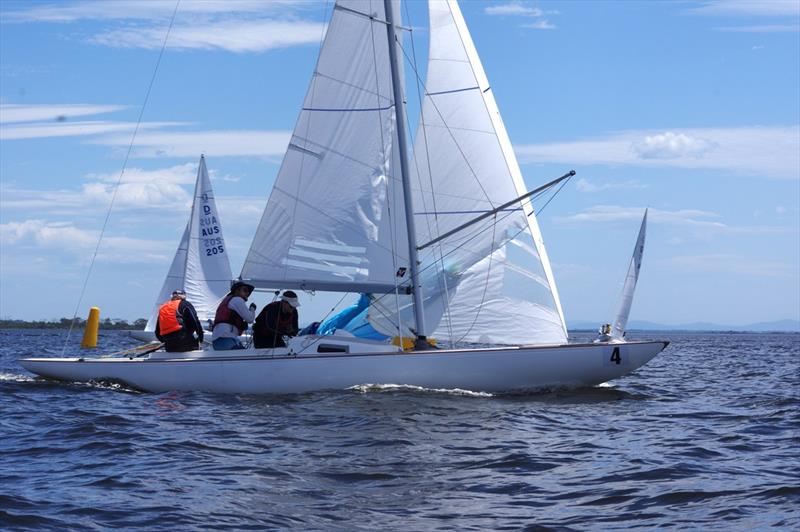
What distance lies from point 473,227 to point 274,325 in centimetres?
356

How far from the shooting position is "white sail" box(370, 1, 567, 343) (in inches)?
609

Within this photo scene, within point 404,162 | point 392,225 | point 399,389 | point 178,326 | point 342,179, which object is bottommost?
point 399,389

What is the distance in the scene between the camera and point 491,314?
15484 mm

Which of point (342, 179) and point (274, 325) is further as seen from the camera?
point (342, 179)

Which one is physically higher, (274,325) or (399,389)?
(274,325)

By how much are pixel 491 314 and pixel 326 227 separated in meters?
2.96

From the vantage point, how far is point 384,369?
1398cm

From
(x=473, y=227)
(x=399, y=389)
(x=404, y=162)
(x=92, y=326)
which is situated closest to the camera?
(x=399, y=389)

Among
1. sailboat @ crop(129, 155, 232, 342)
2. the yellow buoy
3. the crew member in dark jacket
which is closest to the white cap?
the crew member in dark jacket

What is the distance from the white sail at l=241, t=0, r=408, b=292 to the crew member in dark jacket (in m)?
0.61

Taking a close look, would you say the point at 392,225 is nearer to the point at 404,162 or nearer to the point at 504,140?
Answer: the point at 404,162

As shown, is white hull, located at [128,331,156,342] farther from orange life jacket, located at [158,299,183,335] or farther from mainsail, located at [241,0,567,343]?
mainsail, located at [241,0,567,343]

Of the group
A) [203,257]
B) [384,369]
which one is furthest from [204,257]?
[384,369]

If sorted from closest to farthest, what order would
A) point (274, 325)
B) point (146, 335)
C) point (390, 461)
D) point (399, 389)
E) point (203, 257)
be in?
point (390, 461), point (399, 389), point (274, 325), point (203, 257), point (146, 335)
